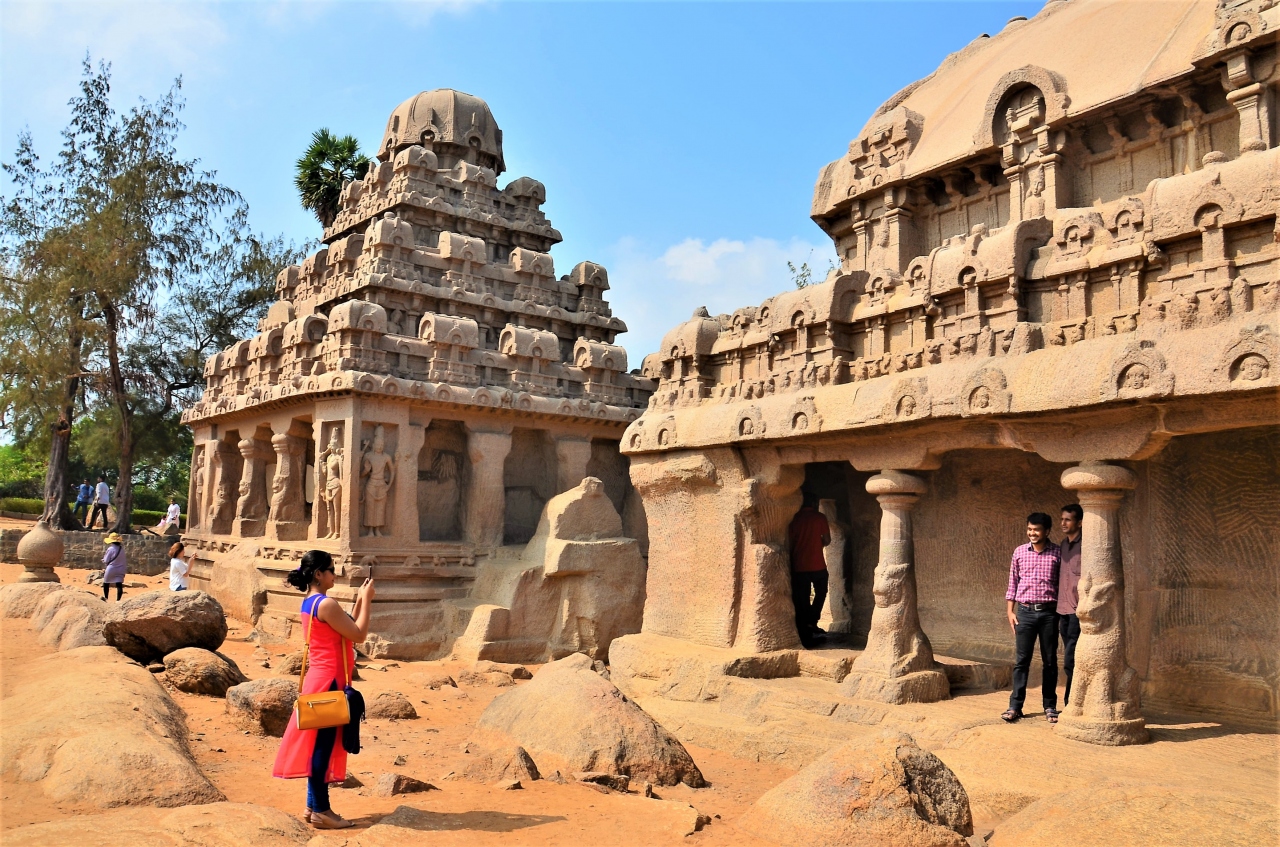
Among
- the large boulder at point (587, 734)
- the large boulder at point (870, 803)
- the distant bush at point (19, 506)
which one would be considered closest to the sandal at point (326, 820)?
the large boulder at point (587, 734)

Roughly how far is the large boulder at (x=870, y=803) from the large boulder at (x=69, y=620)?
7.76 meters

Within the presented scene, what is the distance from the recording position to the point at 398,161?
680 inches

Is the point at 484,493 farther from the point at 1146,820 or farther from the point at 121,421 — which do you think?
the point at 121,421

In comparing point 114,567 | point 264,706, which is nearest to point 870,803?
point 264,706

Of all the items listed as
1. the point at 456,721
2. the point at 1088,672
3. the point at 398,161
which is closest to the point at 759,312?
the point at 1088,672

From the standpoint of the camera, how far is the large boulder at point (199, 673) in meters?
9.27

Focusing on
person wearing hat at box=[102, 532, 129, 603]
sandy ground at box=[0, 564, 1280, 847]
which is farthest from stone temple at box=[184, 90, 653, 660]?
sandy ground at box=[0, 564, 1280, 847]

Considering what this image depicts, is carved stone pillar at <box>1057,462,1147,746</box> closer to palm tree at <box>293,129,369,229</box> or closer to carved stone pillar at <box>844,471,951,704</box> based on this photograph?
carved stone pillar at <box>844,471,951,704</box>

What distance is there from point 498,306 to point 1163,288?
12.4 meters

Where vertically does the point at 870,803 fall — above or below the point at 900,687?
below

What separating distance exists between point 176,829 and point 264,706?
4.00 meters

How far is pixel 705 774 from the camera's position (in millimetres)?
7578

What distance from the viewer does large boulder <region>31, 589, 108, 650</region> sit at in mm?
9961

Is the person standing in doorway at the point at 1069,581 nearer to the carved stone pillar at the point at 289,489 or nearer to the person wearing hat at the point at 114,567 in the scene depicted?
the carved stone pillar at the point at 289,489
